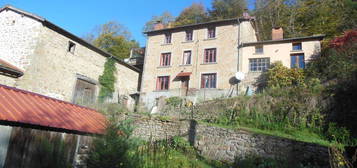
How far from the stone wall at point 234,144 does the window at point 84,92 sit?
7808 millimetres

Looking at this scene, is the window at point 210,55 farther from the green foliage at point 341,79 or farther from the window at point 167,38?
the green foliage at point 341,79

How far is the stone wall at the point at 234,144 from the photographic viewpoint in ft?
27.6

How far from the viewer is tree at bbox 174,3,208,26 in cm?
3222

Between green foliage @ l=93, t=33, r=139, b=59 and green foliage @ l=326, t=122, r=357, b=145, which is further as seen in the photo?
green foliage @ l=93, t=33, r=139, b=59

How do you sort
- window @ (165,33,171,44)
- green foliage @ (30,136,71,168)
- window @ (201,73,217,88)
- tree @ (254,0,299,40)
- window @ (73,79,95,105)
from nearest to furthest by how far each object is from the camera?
1. green foliage @ (30,136,71,168)
2. window @ (73,79,95,105)
3. window @ (201,73,217,88)
4. window @ (165,33,171,44)
5. tree @ (254,0,299,40)

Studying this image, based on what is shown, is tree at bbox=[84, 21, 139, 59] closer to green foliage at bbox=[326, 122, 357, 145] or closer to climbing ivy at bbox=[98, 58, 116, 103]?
climbing ivy at bbox=[98, 58, 116, 103]

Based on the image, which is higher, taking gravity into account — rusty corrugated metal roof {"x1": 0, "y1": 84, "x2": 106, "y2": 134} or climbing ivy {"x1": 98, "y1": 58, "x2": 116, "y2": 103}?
climbing ivy {"x1": 98, "y1": 58, "x2": 116, "y2": 103}

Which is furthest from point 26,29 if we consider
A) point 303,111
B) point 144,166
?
point 303,111

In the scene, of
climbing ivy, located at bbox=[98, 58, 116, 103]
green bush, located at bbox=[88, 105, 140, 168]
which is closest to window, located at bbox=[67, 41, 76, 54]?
climbing ivy, located at bbox=[98, 58, 116, 103]

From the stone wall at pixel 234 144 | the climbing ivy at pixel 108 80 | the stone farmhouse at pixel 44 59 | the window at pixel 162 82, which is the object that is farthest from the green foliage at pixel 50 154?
the window at pixel 162 82

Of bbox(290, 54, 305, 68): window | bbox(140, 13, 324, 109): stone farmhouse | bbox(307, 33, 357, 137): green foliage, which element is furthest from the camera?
A: bbox(140, 13, 324, 109): stone farmhouse

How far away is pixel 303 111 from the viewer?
11.5 metres

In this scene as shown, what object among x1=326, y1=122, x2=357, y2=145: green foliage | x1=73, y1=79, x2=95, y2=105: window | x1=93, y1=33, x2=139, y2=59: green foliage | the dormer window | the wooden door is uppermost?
x1=93, y1=33, x2=139, y2=59: green foliage

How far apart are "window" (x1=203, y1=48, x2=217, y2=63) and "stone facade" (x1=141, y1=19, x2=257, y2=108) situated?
0.93 feet
